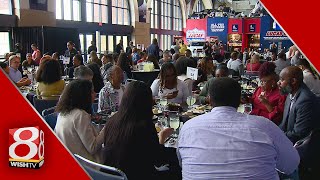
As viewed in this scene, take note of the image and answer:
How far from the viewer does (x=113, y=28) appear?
706 inches

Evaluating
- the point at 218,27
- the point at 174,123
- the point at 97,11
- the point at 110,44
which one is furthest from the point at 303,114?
the point at 218,27

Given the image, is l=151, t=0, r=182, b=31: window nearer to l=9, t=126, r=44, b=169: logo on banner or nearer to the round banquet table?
the round banquet table

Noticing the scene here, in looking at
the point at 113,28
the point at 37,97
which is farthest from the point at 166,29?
the point at 37,97

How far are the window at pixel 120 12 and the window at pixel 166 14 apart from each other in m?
3.28

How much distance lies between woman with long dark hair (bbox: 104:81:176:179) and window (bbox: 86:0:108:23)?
1470 centimetres

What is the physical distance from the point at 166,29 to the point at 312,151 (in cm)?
2289

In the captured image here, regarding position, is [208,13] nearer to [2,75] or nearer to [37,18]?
[37,18]

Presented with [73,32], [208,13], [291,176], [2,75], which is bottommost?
[291,176]

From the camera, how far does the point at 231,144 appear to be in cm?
160

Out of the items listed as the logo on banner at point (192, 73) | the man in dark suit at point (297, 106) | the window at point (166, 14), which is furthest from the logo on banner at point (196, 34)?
the man in dark suit at point (297, 106)

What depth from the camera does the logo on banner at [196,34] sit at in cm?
1998

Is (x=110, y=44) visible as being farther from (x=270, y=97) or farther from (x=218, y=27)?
(x=270, y=97)

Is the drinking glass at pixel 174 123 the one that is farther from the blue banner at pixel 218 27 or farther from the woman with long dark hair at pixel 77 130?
the blue banner at pixel 218 27

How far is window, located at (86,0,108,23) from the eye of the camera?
16453mm
